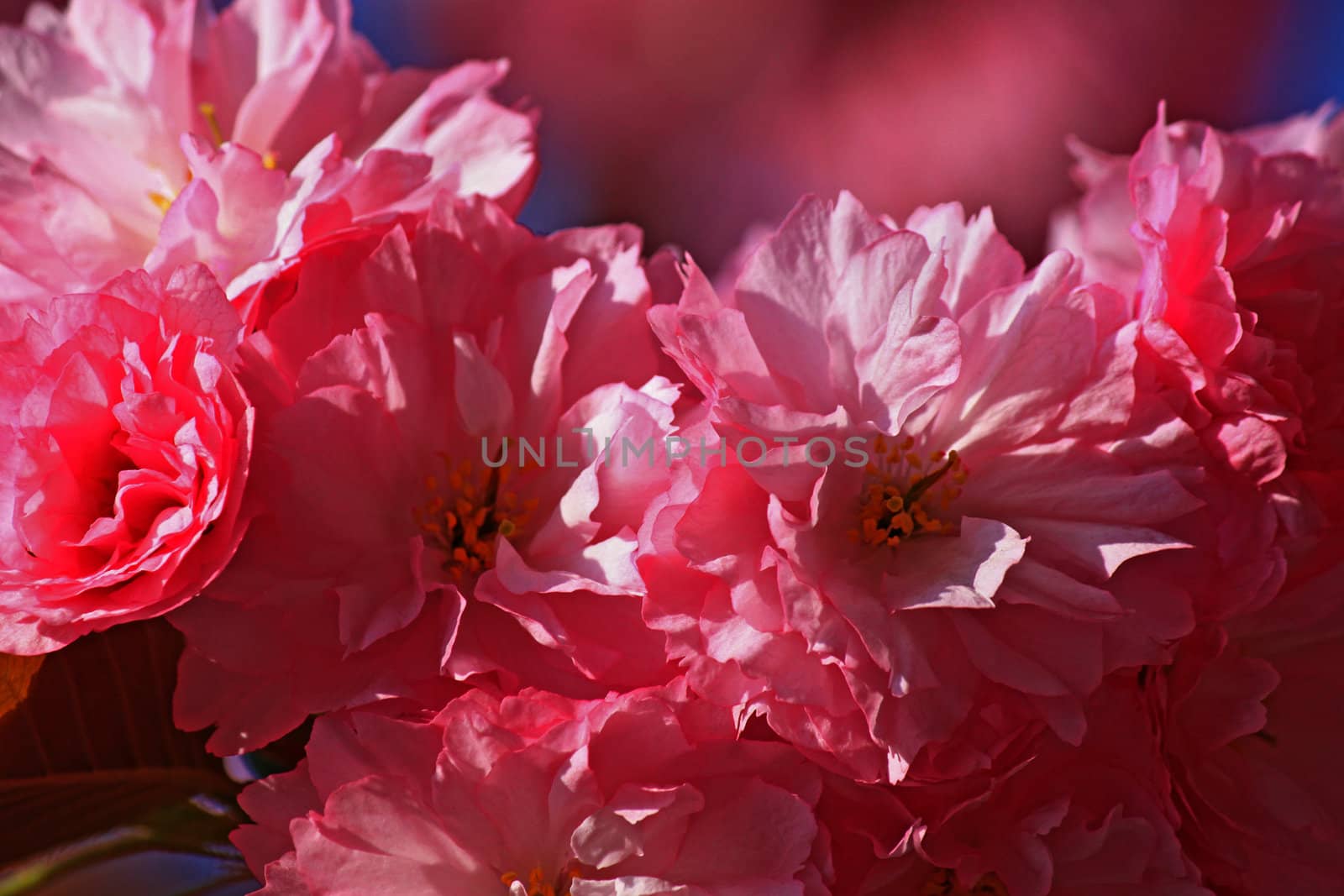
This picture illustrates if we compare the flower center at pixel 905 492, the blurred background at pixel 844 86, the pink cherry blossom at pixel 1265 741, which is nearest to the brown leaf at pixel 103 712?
the flower center at pixel 905 492

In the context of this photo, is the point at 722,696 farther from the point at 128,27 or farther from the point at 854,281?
the point at 128,27

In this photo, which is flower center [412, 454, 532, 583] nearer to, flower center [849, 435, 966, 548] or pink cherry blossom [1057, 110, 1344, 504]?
flower center [849, 435, 966, 548]

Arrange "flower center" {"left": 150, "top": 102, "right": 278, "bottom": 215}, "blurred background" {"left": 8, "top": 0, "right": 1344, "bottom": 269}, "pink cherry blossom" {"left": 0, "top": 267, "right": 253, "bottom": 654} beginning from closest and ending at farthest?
"pink cherry blossom" {"left": 0, "top": 267, "right": 253, "bottom": 654} < "flower center" {"left": 150, "top": 102, "right": 278, "bottom": 215} < "blurred background" {"left": 8, "top": 0, "right": 1344, "bottom": 269}

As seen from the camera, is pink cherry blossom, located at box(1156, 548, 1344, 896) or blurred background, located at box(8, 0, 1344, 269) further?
blurred background, located at box(8, 0, 1344, 269)

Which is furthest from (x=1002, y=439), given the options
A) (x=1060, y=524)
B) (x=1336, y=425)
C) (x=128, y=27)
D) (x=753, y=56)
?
(x=753, y=56)

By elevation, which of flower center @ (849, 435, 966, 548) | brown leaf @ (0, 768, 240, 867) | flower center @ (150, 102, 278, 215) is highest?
flower center @ (150, 102, 278, 215)

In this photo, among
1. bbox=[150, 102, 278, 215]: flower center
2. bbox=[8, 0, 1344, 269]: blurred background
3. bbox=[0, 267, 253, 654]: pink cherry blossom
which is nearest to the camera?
bbox=[0, 267, 253, 654]: pink cherry blossom

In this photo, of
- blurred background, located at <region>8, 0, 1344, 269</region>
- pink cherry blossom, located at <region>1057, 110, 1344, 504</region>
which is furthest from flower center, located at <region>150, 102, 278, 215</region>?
blurred background, located at <region>8, 0, 1344, 269</region>

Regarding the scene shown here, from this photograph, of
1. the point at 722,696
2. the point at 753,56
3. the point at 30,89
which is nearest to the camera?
the point at 722,696

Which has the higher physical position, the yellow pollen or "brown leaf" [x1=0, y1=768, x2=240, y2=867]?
the yellow pollen
